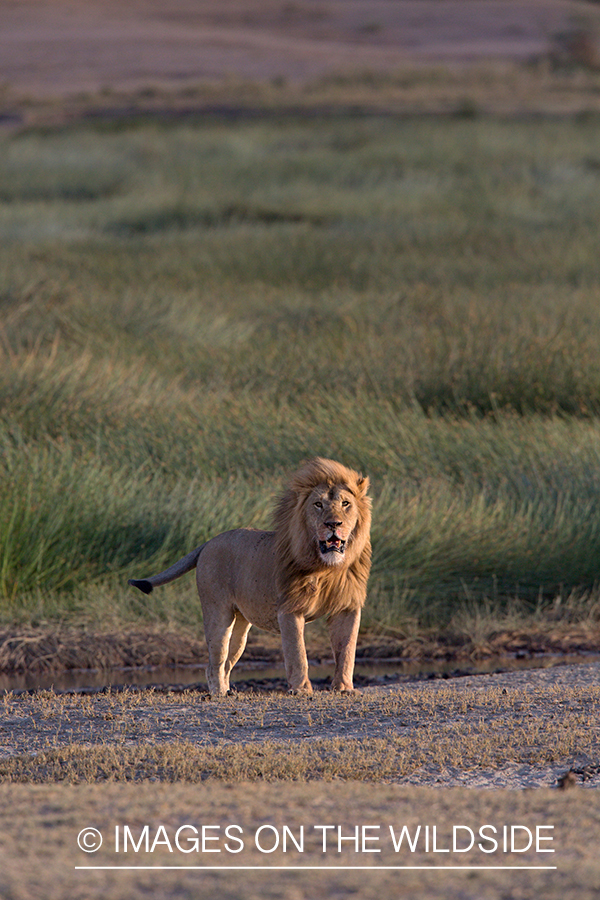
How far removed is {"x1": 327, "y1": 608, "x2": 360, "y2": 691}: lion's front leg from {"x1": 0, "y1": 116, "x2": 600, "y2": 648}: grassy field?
9.19ft

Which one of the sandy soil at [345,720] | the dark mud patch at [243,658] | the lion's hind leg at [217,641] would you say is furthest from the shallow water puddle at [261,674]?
the sandy soil at [345,720]

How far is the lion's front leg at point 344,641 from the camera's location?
A: 19.6ft

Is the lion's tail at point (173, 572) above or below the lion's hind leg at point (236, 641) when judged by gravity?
above

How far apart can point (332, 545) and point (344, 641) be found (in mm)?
610

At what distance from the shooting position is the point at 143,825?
12.1ft

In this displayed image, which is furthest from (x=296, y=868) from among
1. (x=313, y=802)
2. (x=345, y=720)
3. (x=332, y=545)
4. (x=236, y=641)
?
(x=236, y=641)

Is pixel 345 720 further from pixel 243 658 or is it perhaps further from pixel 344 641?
pixel 243 658

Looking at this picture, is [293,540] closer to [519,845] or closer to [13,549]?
[519,845]

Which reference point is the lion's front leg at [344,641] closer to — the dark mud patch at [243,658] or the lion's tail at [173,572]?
the lion's tail at [173,572]

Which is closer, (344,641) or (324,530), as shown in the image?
(324,530)

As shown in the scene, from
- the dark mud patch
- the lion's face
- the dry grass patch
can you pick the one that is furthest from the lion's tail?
the dark mud patch

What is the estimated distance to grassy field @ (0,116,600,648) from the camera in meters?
9.14

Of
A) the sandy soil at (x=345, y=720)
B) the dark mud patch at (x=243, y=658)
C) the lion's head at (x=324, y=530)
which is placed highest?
the lion's head at (x=324, y=530)

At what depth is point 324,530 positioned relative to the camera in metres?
5.57
